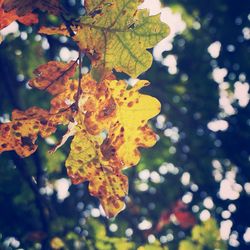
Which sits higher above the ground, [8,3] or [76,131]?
[8,3]

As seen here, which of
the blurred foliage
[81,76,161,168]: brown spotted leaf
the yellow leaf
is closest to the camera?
[81,76,161,168]: brown spotted leaf

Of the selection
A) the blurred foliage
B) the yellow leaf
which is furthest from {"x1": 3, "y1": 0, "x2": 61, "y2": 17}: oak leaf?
the yellow leaf

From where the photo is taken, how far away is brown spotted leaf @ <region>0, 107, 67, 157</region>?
924 millimetres

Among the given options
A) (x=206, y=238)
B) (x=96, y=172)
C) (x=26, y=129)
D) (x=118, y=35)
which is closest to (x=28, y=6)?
(x=118, y=35)

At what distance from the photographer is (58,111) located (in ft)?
3.08

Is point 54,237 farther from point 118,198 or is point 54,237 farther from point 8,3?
point 8,3

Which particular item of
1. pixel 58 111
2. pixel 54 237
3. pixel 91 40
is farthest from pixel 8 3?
pixel 54 237

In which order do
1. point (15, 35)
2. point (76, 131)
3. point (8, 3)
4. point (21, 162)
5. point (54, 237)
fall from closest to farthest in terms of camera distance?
point (8, 3) → point (76, 131) → point (21, 162) → point (54, 237) → point (15, 35)

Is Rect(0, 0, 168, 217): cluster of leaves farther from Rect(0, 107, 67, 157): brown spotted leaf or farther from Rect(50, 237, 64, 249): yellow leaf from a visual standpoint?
Rect(50, 237, 64, 249): yellow leaf

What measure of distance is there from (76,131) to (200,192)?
2417mm

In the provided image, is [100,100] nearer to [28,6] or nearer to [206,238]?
[28,6]

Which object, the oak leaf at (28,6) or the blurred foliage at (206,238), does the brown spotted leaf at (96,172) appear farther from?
the blurred foliage at (206,238)

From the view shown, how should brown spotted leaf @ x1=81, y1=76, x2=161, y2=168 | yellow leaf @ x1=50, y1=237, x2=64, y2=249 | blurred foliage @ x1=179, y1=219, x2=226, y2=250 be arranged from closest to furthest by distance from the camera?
brown spotted leaf @ x1=81, y1=76, x2=161, y2=168
blurred foliage @ x1=179, y1=219, x2=226, y2=250
yellow leaf @ x1=50, y1=237, x2=64, y2=249

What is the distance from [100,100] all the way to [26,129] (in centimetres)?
24
